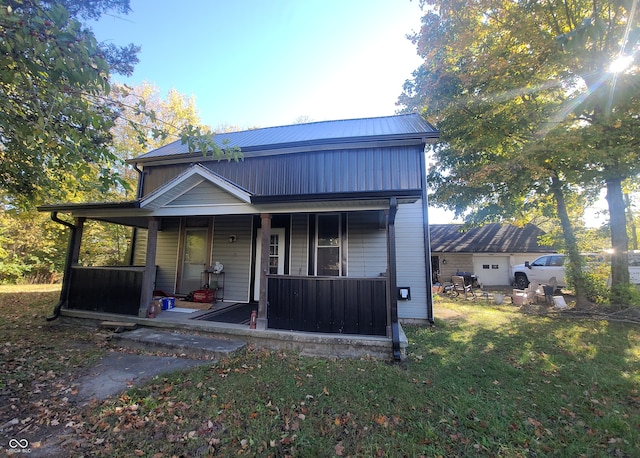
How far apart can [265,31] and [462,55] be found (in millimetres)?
6986

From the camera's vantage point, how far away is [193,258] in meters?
8.62

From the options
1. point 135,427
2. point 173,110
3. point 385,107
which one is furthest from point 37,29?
point 173,110

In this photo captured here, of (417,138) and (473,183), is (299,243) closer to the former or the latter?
(417,138)

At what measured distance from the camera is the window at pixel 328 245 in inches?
287

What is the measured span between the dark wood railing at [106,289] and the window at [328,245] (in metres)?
4.20

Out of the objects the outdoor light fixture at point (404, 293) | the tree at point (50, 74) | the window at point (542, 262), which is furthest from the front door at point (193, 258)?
the window at point (542, 262)

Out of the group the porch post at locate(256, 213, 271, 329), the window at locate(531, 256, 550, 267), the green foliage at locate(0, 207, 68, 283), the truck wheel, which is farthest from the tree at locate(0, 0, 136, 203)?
the truck wheel

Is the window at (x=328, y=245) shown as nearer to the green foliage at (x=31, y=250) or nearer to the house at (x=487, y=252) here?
the house at (x=487, y=252)

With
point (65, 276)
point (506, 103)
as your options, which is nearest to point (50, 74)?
point (65, 276)

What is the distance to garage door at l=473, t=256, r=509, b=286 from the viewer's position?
679 inches

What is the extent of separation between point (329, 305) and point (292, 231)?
10.4ft

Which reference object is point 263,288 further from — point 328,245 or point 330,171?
point 330,171

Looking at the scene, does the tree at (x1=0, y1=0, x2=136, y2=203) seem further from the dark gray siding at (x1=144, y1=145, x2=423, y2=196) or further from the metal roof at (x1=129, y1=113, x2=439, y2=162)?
the dark gray siding at (x1=144, y1=145, x2=423, y2=196)

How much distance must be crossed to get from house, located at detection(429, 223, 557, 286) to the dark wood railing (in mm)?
16524
